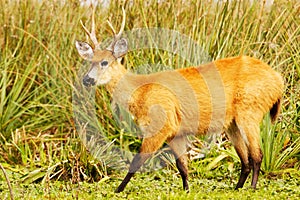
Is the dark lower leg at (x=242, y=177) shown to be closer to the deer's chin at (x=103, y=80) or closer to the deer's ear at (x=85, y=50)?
the deer's chin at (x=103, y=80)

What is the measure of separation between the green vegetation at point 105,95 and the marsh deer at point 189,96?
1.76 feet

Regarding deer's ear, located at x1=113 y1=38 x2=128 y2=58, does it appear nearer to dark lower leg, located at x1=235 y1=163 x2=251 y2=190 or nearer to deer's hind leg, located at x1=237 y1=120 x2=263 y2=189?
deer's hind leg, located at x1=237 y1=120 x2=263 y2=189

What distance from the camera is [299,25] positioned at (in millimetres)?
8094

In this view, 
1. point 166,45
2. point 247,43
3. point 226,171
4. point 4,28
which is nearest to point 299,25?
point 247,43

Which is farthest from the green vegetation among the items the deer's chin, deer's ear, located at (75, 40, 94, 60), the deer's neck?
deer's ear, located at (75, 40, 94, 60)

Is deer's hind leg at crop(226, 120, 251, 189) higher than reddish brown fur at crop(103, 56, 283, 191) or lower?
lower

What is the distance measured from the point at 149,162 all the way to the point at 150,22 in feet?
6.16

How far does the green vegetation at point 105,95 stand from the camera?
22.3 ft

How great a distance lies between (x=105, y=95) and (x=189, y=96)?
1.72 meters

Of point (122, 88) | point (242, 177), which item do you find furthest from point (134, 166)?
point (242, 177)

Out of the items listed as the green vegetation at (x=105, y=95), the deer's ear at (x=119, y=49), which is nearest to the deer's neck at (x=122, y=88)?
the deer's ear at (x=119, y=49)

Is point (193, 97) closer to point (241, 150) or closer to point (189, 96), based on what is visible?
point (189, 96)

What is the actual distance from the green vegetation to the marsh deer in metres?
0.54

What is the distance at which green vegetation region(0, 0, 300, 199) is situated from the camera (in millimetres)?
6797
